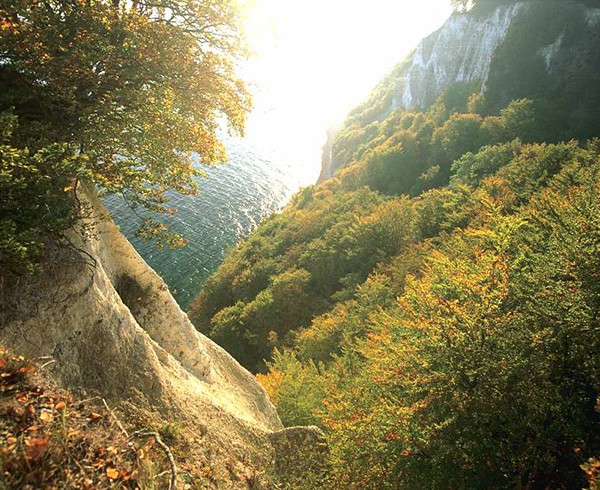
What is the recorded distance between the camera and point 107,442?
17.9 ft

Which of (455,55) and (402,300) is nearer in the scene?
(402,300)

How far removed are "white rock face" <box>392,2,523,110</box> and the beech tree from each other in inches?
2525

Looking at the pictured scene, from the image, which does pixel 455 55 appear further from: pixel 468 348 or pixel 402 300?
pixel 468 348

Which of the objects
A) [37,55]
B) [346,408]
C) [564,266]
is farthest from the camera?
[346,408]

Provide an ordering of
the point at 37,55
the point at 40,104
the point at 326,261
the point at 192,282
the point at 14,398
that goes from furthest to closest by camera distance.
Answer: the point at 192,282 → the point at 326,261 → the point at 40,104 → the point at 37,55 → the point at 14,398

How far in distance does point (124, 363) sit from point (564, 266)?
13901mm

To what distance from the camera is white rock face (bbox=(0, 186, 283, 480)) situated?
7447 millimetres

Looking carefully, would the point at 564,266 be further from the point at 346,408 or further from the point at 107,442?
the point at 107,442

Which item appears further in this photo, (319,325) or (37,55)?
(319,325)

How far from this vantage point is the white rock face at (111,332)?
293 inches

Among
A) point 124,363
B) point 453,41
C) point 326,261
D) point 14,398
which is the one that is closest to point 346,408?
point 124,363

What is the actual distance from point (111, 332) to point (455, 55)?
80006 millimetres

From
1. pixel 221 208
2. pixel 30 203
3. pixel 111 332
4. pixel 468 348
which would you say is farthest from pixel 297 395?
pixel 221 208

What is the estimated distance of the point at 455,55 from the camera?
69.3 m
